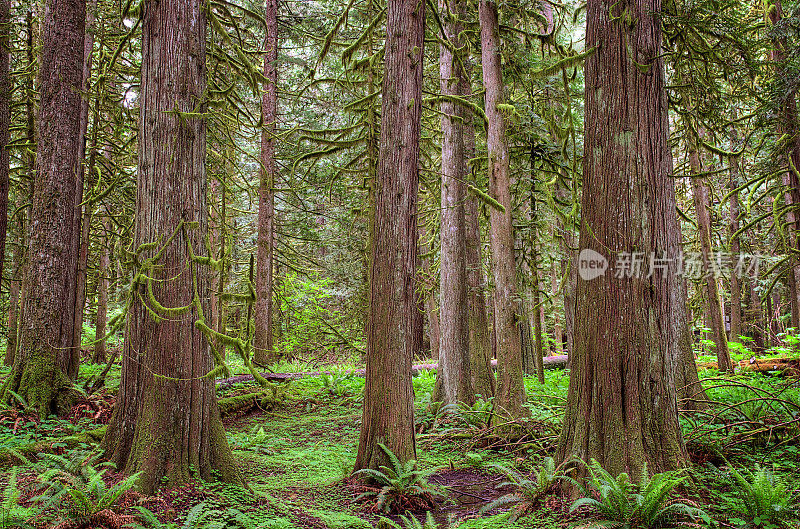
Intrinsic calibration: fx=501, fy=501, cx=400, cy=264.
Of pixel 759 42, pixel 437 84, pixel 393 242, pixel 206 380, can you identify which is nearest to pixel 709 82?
pixel 759 42

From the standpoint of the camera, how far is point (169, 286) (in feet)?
15.8

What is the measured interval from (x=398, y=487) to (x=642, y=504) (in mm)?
2340

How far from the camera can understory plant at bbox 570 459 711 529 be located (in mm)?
4105

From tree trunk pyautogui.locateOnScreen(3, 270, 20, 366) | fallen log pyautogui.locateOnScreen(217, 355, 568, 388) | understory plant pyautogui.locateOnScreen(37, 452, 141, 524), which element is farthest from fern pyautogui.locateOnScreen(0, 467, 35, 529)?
tree trunk pyautogui.locateOnScreen(3, 270, 20, 366)

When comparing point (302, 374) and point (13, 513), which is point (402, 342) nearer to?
point (13, 513)

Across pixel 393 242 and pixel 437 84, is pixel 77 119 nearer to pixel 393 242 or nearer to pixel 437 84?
pixel 393 242

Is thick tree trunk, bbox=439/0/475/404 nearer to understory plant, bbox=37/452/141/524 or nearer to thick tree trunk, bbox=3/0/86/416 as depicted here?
understory plant, bbox=37/452/141/524

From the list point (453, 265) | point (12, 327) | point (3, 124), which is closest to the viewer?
point (3, 124)

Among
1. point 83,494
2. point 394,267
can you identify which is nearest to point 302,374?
point 394,267

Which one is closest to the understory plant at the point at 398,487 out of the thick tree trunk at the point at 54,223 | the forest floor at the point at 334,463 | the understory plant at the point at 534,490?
the forest floor at the point at 334,463

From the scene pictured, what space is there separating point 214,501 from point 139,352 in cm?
153

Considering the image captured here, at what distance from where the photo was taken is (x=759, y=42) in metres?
7.30

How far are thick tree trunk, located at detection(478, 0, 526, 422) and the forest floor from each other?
621 millimetres

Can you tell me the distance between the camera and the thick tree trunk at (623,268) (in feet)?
16.0
